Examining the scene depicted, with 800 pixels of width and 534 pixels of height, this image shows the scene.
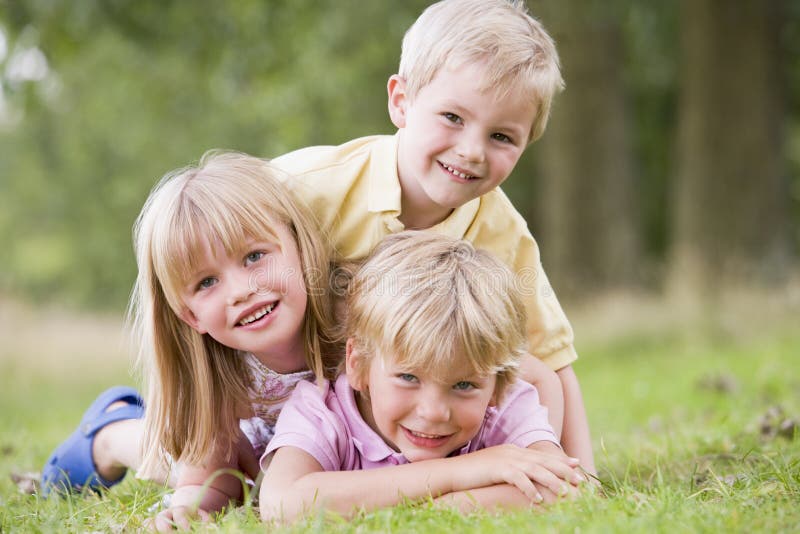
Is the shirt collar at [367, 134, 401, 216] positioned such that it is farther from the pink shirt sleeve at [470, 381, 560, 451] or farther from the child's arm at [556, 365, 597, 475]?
the child's arm at [556, 365, 597, 475]

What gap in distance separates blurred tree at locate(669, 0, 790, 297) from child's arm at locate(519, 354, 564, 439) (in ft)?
24.3

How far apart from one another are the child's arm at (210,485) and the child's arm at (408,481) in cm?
33

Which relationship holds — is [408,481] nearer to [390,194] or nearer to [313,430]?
[313,430]

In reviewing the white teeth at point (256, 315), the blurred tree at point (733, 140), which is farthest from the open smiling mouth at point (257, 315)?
the blurred tree at point (733, 140)

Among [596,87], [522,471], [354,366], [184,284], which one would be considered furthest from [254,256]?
[596,87]

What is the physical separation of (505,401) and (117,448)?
1827 mm

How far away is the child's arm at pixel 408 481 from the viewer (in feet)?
9.37

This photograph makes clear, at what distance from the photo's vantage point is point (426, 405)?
2.92 m

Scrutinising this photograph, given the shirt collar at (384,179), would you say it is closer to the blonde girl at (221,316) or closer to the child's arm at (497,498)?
the blonde girl at (221,316)

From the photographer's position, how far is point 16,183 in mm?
28047

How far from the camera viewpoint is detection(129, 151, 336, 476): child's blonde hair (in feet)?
10.6

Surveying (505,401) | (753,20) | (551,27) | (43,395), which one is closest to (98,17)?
(43,395)

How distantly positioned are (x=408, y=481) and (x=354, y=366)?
1.52 feet

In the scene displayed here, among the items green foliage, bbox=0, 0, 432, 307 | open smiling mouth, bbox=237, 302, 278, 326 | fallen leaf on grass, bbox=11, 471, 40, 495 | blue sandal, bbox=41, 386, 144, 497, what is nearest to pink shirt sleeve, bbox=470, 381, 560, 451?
open smiling mouth, bbox=237, 302, 278, 326
